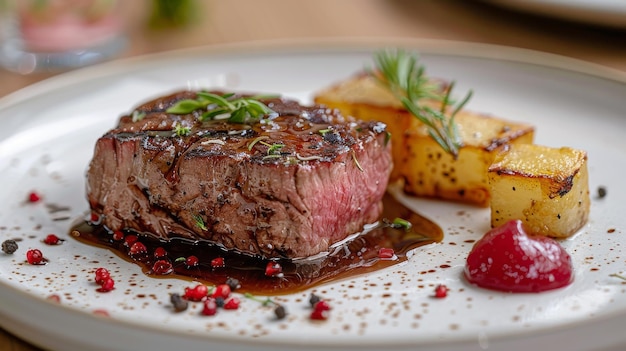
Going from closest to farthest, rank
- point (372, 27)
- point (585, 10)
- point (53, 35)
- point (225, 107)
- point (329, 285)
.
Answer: point (329, 285) < point (225, 107) < point (585, 10) < point (53, 35) < point (372, 27)

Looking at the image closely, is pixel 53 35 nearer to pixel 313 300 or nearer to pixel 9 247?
pixel 9 247

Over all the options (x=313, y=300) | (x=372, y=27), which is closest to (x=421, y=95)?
(x=313, y=300)

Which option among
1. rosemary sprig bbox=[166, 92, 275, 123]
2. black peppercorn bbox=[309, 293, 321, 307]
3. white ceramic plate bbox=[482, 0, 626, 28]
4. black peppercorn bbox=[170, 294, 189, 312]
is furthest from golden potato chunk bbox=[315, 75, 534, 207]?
white ceramic plate bbox=[482, 0, 626, 28]

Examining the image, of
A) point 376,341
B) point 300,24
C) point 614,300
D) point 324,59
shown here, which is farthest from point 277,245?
point 300,24

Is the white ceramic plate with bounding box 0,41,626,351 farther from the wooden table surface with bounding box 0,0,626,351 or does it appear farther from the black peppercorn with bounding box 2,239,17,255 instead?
the wooden table surface with bounding box 0,0,626,351

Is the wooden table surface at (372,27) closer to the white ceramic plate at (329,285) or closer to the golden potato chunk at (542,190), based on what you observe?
the white ceramic plate at (329,285)

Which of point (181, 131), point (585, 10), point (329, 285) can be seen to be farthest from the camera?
point (585, 10)

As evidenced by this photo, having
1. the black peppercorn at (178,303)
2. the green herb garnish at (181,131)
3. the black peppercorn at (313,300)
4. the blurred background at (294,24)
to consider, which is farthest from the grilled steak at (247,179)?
the blurred background at (294,24)

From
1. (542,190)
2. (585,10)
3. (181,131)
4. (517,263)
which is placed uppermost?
(585,10)
